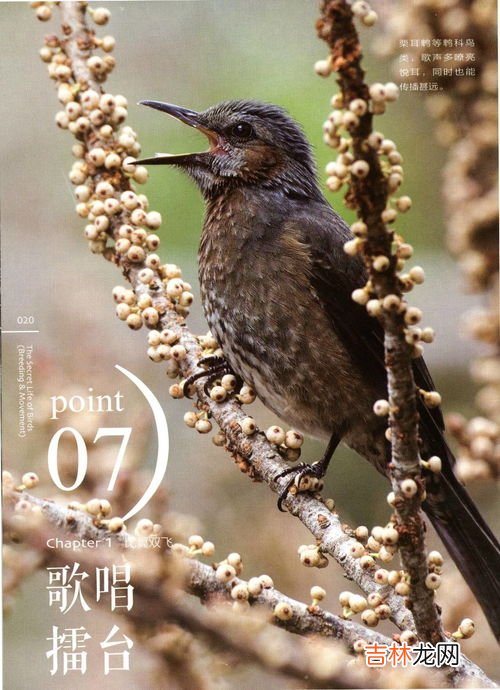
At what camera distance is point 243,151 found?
3.47 m

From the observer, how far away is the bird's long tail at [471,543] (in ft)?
10.3

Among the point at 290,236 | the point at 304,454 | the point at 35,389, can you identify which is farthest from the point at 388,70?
the point at 35,389

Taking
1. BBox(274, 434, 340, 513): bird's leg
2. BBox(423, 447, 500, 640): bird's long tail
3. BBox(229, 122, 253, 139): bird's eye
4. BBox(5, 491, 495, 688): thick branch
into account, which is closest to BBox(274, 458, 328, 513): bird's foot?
BBox(274, 434, 340, 513): bird's leg

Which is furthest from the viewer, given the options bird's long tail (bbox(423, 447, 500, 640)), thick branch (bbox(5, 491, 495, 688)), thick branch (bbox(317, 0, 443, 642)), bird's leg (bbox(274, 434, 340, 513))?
bird's long tail (bbox(423, 447, 500, 640))

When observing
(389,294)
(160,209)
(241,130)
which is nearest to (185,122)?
(241,130)

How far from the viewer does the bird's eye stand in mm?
3465

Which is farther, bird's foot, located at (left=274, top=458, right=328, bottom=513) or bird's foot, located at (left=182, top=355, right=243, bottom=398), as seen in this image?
bird's foot, located at (left=182, top=355, right=243, bottom=398)

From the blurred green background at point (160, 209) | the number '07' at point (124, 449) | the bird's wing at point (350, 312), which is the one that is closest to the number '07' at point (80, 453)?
the number '07' at point (124, 449)

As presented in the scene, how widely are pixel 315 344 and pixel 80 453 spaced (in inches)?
34.3

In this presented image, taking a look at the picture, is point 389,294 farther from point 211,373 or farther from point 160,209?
point 160,209

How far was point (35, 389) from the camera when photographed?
3.34 meters

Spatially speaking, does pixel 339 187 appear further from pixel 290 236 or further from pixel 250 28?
pixel 250 28

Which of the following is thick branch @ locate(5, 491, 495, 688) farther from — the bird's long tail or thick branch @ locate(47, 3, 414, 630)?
the bird's long tail

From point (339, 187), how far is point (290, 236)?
47.8 inches
